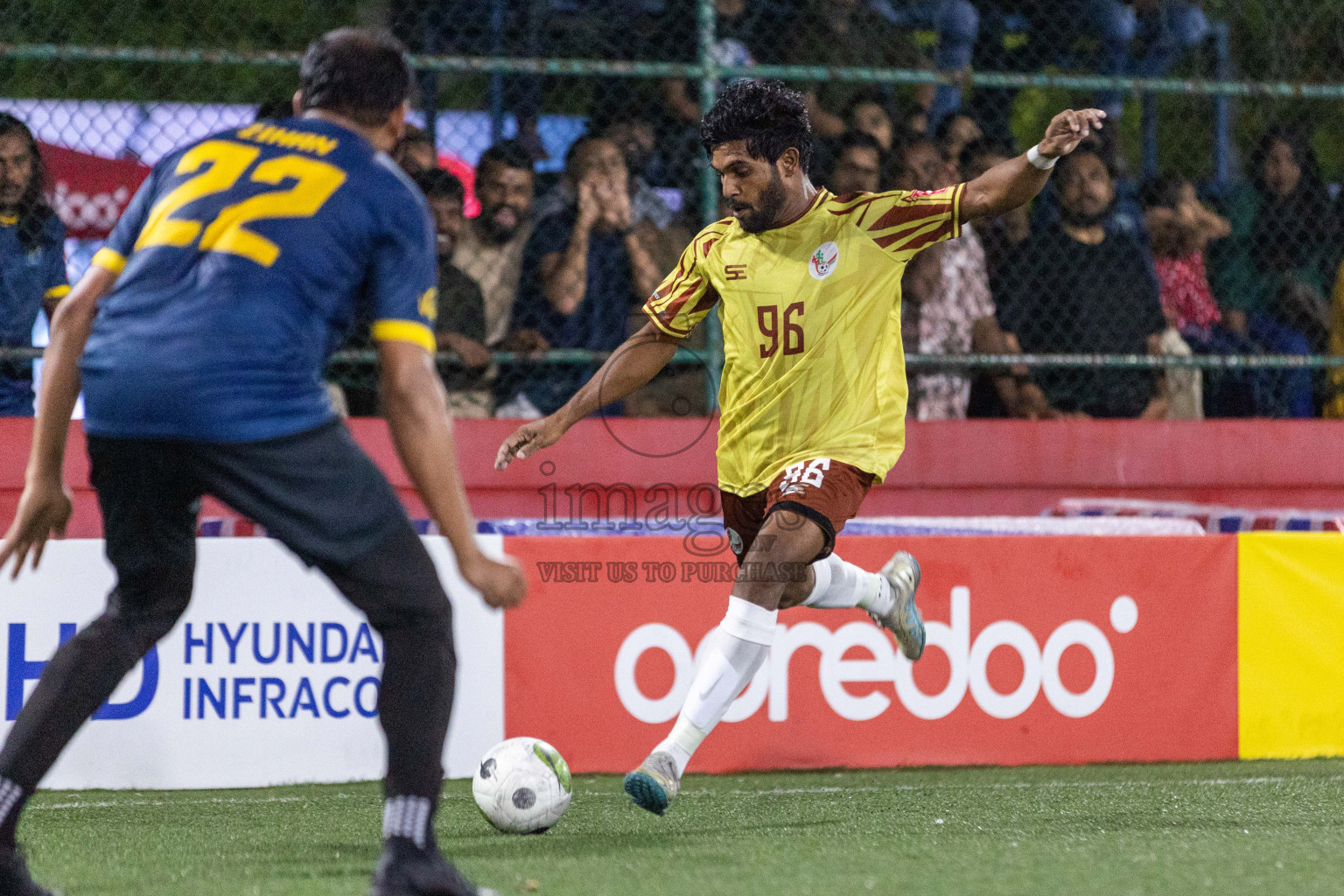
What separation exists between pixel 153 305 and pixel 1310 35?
6.96 meters

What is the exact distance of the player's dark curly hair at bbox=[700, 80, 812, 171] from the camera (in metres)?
5.03

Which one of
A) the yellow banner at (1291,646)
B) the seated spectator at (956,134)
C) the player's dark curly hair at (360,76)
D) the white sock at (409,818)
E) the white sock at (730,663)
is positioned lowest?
the yellow banner at (1291,646)

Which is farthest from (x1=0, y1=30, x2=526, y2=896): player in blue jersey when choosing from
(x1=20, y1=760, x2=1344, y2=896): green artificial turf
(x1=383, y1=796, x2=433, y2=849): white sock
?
(x1=20, y1=760, x2=1344, y2=896): green artificial turf

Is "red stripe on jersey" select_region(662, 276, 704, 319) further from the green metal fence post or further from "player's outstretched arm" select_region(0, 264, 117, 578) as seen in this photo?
"player's outstretched arm" select_region(0, 264, 117, 578)

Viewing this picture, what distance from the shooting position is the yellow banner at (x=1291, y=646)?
667cm

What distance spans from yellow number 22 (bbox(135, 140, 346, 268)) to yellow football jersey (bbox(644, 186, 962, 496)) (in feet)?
7.09

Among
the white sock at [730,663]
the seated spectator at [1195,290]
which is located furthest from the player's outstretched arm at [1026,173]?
the seated spectator at [1195,290]

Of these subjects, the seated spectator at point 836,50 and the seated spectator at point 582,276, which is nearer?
the seated spectator at point 582,276

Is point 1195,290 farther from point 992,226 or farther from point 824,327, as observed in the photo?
point 824,327

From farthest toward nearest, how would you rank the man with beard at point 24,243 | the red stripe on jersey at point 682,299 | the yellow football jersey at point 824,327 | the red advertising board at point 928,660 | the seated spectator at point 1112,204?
the seated spectator at point 1112,204 → the man with beard at point 24,243 → the red advertising board at point 928,660 → the red stripe on jersey at point 682,299 → the yellow football jersey at point 824,327

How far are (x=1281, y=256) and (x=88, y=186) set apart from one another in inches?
224

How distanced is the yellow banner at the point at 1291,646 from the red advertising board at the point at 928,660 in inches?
3.0

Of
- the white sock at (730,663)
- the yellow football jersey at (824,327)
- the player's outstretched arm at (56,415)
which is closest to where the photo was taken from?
the player's outstretched arm at (56,415)

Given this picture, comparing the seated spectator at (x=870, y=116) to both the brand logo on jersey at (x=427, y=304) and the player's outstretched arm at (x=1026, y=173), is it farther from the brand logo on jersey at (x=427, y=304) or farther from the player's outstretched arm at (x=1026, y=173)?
the brand logo on jersey at (x=427, y=304)
